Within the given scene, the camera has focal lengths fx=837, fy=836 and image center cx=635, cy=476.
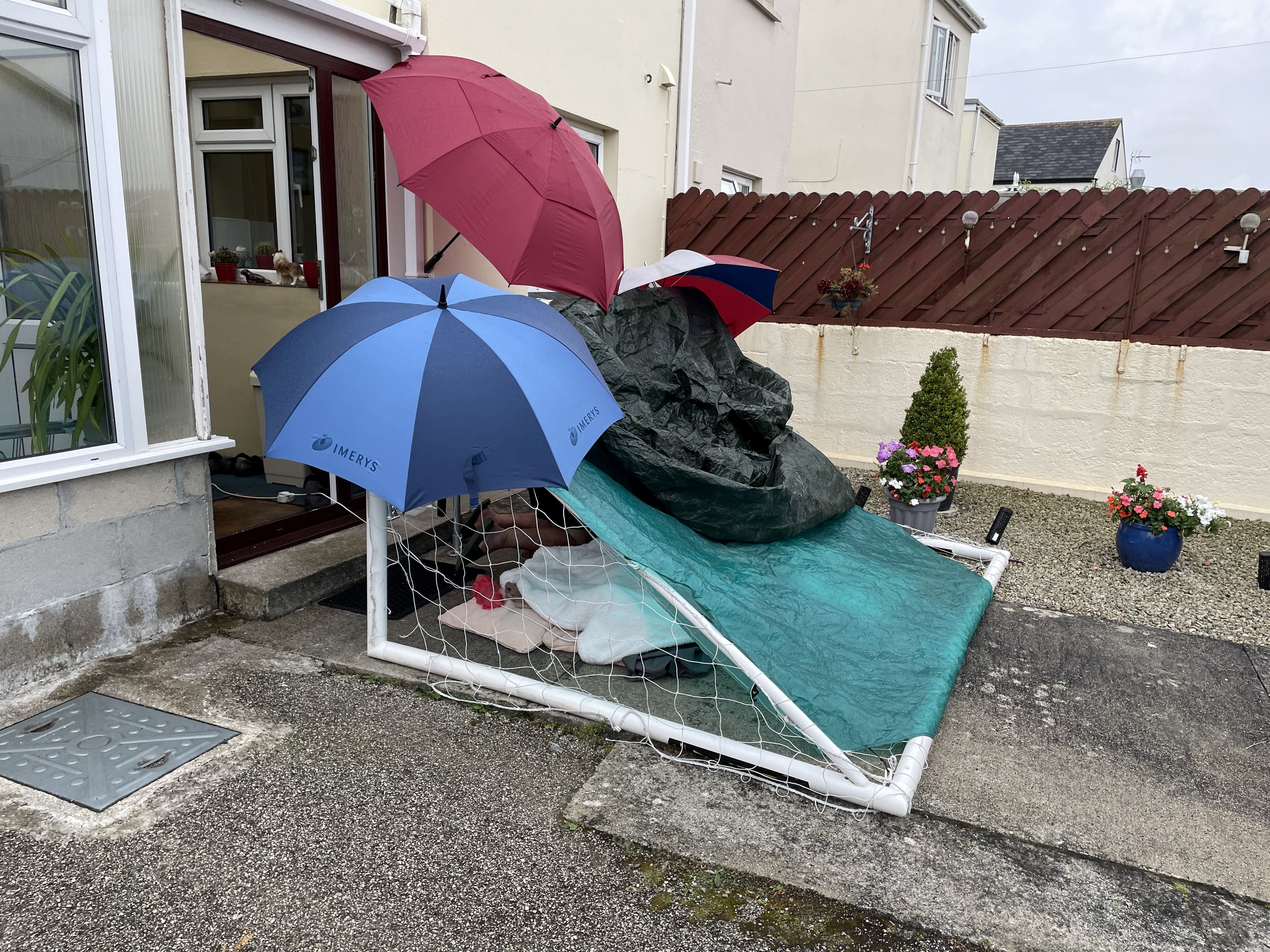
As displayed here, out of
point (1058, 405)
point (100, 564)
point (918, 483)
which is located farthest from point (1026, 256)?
point (100, 564)

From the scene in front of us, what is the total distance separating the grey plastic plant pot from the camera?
5.65m

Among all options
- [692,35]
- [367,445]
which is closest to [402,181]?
[367,445]

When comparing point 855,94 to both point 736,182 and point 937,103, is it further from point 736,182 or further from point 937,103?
point 736,182

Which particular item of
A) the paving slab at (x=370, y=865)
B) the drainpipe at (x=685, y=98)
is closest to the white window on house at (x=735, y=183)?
the drainpipe at (x=685, y=98)

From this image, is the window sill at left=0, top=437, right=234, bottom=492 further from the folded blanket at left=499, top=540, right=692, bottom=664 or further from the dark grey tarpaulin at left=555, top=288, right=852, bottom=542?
the dark grey tarpaulin at left=555, top=288, right=852, bottom=542

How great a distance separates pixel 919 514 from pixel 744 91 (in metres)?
5.08

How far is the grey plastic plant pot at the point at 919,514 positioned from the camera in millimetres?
5648

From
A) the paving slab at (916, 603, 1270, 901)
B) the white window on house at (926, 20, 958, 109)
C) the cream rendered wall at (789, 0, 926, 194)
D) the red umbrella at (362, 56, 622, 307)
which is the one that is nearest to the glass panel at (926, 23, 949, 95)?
the white window on house at (926, 20, 958, 109)

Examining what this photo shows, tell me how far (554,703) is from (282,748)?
0.90 meters

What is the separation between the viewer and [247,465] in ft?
17.6

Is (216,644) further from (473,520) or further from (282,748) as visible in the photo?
(473,520)

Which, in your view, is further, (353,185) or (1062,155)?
(1062,155)

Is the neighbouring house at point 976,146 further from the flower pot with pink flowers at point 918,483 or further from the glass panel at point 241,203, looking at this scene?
the glass panel at point 241,203

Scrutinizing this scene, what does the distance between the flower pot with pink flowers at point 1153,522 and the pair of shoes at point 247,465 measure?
533cm
